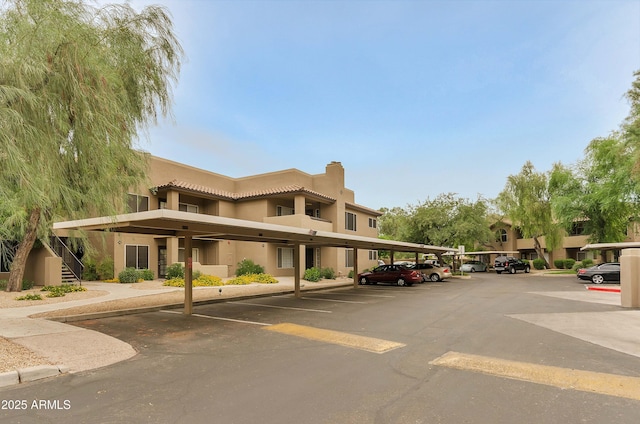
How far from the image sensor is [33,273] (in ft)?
73.9

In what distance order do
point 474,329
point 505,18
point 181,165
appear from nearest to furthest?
point 474,329 → point 505,18 → point 181,165

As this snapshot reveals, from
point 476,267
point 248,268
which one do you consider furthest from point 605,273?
point 248,268

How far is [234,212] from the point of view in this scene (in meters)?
31.1

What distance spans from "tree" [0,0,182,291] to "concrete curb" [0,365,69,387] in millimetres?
3233

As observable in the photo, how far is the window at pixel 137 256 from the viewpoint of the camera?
1003 inches

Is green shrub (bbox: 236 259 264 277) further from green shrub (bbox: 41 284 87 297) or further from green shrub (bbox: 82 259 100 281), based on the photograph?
green shrub (bbox: 41 284 87 297)

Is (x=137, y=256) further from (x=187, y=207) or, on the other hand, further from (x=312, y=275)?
(x=312, y=275)

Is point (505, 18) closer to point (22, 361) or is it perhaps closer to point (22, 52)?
point (22, 52)

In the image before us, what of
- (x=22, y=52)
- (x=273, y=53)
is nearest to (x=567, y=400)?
(x=22, y=52)

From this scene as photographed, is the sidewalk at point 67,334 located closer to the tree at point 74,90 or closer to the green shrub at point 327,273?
the tree at point 74,90

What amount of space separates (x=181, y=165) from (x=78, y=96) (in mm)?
21114

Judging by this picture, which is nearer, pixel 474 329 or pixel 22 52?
pixel 22 52

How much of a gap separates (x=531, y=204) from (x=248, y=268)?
32076 mm

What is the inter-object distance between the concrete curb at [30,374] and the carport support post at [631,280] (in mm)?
17846
